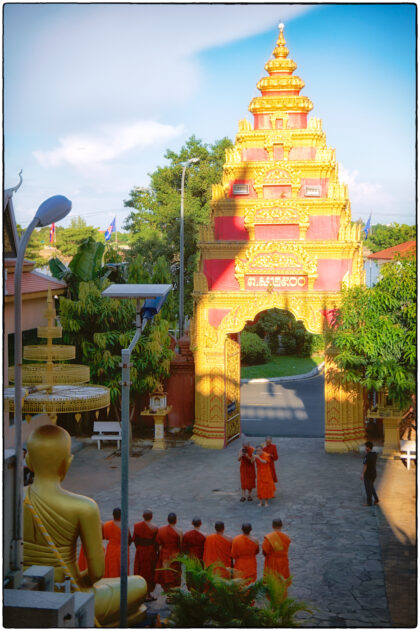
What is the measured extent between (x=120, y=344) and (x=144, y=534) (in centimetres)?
780

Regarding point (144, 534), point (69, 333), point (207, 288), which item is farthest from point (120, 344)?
point (144, 534)

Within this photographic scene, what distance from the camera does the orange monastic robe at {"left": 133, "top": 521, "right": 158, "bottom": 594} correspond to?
10.4m

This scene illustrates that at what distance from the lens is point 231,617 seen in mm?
7215

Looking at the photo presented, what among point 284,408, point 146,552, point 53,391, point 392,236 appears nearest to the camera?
point 53,391

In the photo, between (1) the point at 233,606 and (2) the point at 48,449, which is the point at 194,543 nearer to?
(1) the point at 233,606

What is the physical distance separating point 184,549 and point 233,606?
3163mm

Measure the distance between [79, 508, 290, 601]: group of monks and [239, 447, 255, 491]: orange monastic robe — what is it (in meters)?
4.24

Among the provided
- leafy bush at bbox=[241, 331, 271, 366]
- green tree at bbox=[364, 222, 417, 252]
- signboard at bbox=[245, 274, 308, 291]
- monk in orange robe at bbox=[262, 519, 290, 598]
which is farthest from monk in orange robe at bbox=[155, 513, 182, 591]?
green tree at bbox=[364, 222, 417, 252]

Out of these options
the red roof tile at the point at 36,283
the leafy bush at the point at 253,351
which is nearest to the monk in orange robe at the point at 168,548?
the red roof tile at the point at 36,283

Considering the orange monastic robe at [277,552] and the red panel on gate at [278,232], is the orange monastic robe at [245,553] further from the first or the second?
the red panel on gate at [278,232]

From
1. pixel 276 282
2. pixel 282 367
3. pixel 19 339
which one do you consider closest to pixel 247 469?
pixel 276 282

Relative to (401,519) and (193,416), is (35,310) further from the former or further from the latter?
(401,519)

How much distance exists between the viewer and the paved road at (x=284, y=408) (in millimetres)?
21542

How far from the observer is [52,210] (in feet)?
21.2
